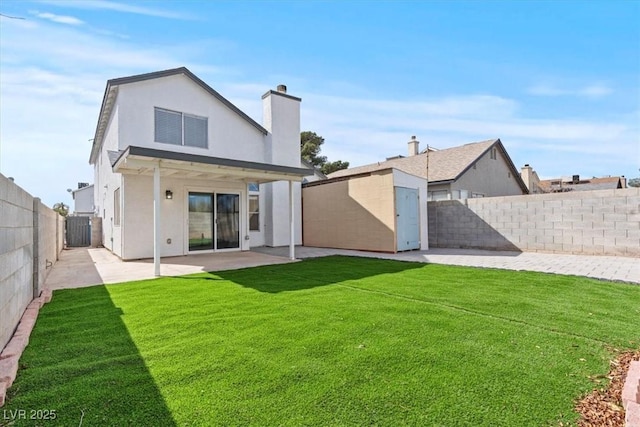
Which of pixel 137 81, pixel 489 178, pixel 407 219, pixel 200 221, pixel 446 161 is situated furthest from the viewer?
pixel 489 178

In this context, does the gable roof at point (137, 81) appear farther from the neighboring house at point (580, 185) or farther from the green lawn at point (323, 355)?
the neighboring house at point (580, 185)

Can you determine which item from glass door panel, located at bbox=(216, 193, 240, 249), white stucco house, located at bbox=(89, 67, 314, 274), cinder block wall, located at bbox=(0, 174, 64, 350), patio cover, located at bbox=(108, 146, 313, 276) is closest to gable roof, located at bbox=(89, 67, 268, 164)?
white stucco house, located at bbox=(89, 67, 314, 274)

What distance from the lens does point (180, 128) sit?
1159 cm

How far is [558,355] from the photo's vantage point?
300cm

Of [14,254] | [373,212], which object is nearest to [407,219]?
[373,212]

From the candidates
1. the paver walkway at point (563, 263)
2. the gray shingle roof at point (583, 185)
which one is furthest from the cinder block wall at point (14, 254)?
the gray shingle roof at point (583, 185)

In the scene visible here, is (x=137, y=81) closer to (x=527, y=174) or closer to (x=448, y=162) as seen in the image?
(x=448, y=162)

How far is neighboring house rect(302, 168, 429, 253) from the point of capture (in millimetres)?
11281

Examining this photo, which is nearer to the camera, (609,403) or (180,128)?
(609,403)

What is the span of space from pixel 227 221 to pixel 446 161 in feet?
42.0

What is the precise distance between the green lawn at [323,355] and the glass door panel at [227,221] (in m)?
5.98

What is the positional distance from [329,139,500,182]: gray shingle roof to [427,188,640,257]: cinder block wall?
11.3 ft

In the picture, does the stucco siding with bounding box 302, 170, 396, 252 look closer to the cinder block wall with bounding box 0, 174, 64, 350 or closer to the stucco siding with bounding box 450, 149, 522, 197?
the stucco siding with bounding box 450, 149, 522, 197

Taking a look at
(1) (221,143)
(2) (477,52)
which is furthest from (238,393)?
(2) (477,52)
